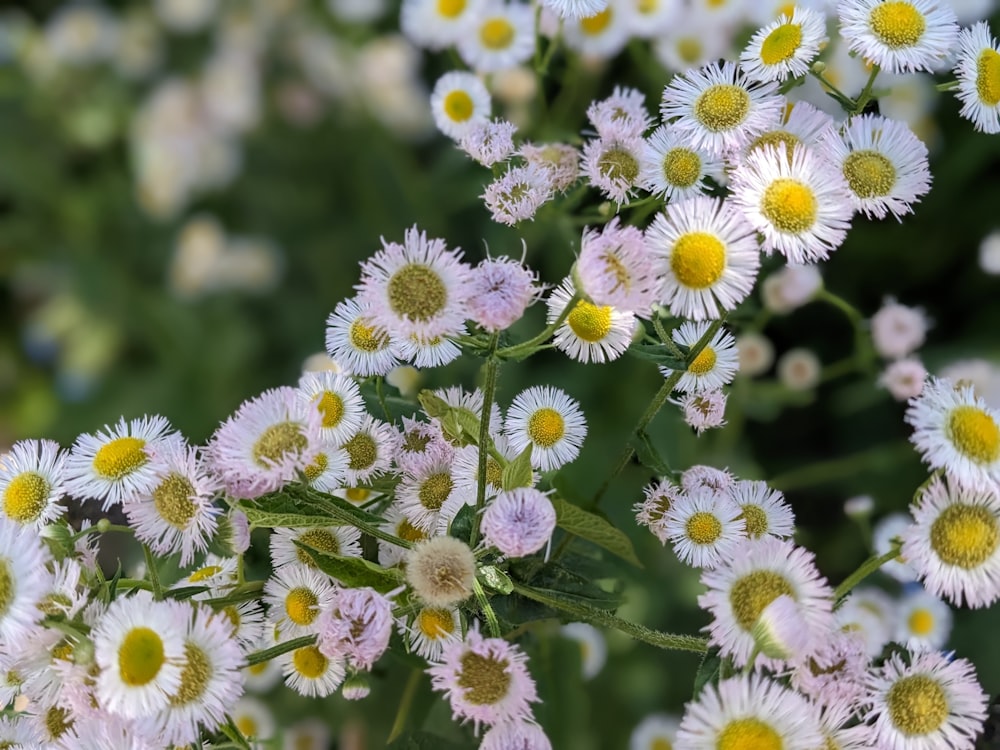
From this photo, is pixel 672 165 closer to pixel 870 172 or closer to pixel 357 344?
pixel 870 172

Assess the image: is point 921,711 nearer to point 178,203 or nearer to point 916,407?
point 916,407

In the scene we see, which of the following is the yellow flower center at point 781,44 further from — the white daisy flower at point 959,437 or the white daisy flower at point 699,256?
the white daisy flower at point 959,437

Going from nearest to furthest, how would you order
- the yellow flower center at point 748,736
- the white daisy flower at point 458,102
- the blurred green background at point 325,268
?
the yellow flower center at point 748,736, the white daisy flower at point 458,102, the blurred green background at point 325,268

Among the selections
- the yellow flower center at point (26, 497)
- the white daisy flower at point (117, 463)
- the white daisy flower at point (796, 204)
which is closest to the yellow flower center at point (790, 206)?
the white daisy flower at point (796, 204)

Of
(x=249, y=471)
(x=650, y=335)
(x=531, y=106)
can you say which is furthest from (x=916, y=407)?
(x=531, y=106)

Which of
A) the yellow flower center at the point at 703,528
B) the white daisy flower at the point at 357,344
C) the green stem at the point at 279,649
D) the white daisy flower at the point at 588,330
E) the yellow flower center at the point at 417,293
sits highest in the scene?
the white daisy flower at the point at 588,330

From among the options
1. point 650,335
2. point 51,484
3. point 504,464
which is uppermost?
point 650,335

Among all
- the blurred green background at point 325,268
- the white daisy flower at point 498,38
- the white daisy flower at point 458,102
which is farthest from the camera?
the blurred green background at point 325,268
